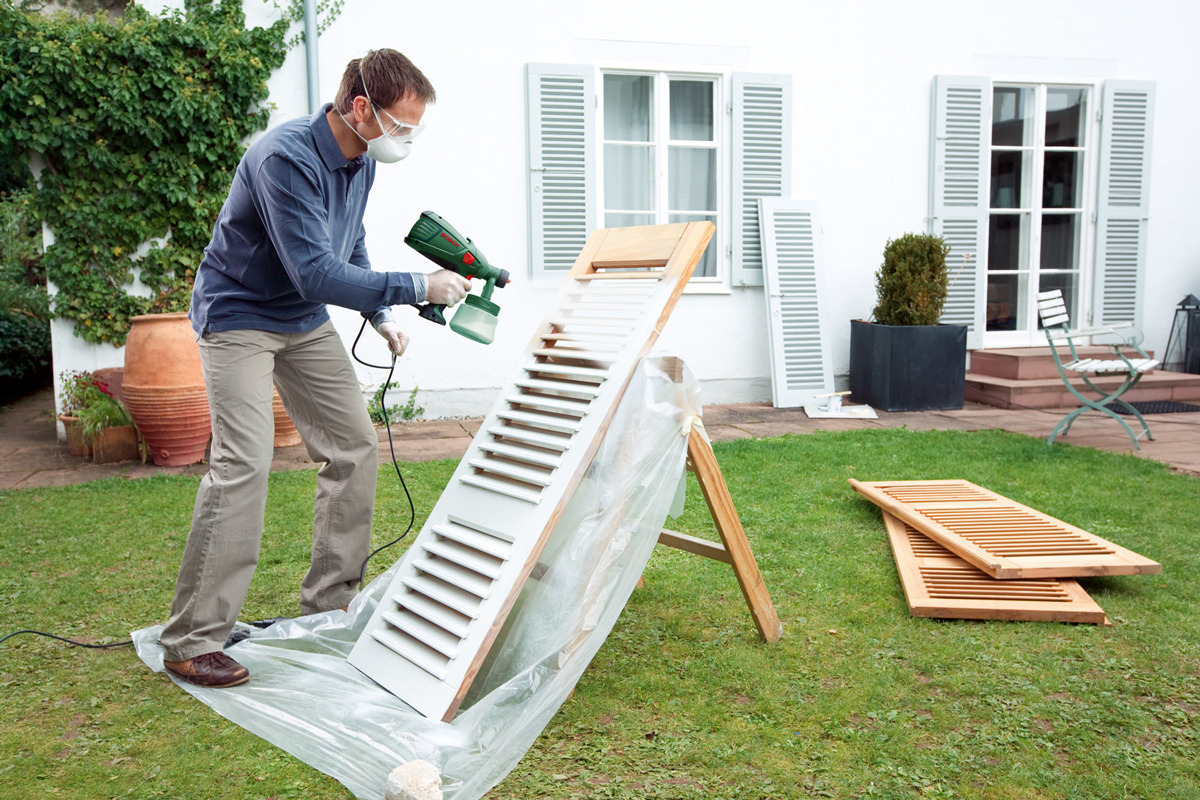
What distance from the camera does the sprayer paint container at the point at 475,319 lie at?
2.40 m

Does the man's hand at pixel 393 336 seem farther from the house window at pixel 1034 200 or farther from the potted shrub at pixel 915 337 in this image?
the house window at pixel 1034 200

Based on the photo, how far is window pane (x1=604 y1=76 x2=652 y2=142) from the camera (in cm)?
655

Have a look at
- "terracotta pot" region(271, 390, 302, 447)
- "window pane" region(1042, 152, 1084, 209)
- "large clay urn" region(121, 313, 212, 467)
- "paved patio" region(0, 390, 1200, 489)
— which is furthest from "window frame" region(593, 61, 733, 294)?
"large clay urn" region(121, 313, 212, 467)

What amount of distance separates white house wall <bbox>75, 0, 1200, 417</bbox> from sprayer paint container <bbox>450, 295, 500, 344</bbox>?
12.3ft

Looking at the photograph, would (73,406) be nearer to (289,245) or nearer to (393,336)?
(393,336)

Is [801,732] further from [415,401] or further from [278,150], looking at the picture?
[415,401]

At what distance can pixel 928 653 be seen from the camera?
2.39 m

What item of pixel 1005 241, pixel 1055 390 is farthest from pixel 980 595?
pixel 1005 241

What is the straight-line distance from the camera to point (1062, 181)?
7.45m

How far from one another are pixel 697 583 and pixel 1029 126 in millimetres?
6109

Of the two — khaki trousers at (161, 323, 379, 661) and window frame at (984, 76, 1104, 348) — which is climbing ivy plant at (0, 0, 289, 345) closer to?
khaki trousers at (161, 323, 379, 661)

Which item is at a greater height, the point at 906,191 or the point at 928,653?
the point at 906,191

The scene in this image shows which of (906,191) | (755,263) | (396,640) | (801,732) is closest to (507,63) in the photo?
(755,263)

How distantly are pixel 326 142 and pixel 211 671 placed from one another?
1.37 m
